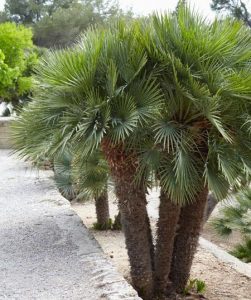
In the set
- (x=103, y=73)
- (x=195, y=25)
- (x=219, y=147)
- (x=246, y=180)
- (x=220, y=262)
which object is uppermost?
(x=195, y=25)

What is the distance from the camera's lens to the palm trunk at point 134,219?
16.9 ft

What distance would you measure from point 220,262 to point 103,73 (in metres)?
3.67

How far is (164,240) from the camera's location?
556cm

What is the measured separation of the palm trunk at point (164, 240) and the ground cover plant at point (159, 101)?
1.64ft

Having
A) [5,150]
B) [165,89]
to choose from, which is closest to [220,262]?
[165,89]

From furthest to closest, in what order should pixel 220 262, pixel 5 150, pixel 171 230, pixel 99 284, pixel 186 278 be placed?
1. pixel 5 150
2. pixel 220 262
3. pixel 186 278
4. pixel 171 230
5. pixel 99 284

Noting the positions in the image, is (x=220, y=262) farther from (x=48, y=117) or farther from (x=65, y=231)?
(x=48, y=117)

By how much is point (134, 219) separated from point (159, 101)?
139cm

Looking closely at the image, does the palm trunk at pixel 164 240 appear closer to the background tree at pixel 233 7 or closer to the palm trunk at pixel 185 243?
the palm trunk at pixel 185 243

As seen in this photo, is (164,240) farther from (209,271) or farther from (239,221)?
(239,221)

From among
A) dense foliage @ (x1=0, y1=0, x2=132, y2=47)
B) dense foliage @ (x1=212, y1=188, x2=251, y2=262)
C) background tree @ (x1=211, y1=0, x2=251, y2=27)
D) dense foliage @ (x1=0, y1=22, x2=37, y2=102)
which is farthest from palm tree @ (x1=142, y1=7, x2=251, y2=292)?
dense foliage @ (x1=0, y1=0, x2=132, y2=47)

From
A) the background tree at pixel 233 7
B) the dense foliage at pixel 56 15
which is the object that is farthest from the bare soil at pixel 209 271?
the dense foliage at pixel 56 15

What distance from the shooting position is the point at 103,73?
188 inches

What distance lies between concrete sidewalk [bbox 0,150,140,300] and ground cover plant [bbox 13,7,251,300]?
3.17 ft
